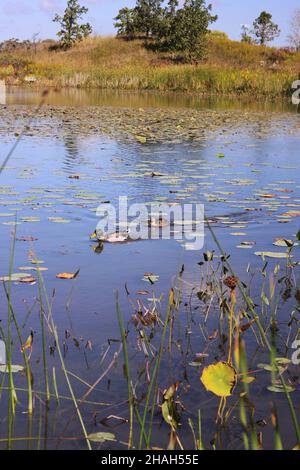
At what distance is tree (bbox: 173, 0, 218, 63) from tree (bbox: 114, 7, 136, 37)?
4032 millimetres

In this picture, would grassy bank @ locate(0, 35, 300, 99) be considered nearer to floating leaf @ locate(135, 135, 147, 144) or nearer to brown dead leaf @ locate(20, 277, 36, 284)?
floating leaf @ locate(135, 135, 147, 144)

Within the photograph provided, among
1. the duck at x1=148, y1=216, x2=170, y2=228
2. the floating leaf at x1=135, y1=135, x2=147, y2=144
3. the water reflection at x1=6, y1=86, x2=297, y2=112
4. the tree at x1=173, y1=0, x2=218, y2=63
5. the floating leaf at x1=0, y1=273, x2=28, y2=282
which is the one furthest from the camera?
the tree at x1=173, y1=0, x2=218, y2=63

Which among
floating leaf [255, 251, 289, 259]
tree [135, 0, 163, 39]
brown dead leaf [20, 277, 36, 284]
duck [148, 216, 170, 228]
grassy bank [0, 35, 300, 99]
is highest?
tree [135, 0, 163, 39]

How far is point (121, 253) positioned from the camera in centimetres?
362

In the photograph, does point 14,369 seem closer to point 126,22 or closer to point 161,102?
point 161,102

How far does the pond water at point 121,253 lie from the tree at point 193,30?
29603 millimetres

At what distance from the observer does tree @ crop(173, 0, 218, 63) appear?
37.6 m

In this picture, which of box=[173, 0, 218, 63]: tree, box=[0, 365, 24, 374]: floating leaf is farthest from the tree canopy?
box=[0, 365, 24, 374]: floating leaf

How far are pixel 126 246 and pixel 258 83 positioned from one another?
64.2ft

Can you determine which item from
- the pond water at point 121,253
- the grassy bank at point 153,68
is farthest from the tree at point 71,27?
the pond water at point 121,253

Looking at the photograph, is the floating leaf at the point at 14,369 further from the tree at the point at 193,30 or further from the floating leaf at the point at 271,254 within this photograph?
the tree at the point at 193,30

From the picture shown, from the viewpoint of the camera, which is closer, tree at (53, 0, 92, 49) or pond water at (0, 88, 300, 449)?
pond water at (0, 88, 300, 449)

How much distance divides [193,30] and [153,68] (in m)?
9.46
